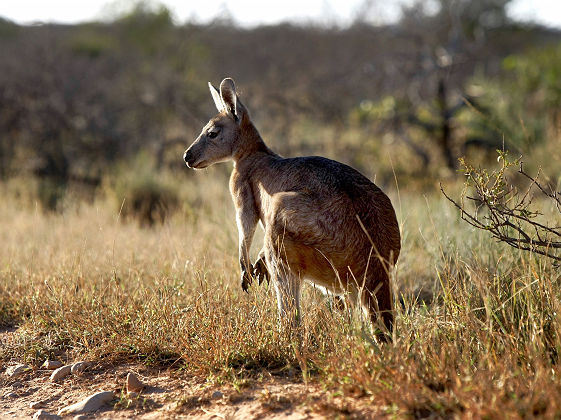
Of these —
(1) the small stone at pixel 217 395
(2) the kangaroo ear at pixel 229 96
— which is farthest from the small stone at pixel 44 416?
(2) the kangaroo ear at pixel 229 96

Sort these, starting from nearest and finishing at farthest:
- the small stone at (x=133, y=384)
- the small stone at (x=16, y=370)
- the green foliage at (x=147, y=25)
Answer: the small stone at (x=133, y=384) → the small stone at (x=16, y=370) → the green foliage at (x=147, y=25)

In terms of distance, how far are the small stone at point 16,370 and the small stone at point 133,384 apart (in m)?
0.87

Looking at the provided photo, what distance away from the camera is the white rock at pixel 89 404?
3.31 metres

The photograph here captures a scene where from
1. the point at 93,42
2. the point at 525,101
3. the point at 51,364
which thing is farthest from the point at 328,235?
the point at 93,42

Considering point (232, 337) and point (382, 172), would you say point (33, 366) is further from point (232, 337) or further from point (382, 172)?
point (382, 172)

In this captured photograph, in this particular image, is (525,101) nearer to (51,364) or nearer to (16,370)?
(51,364)

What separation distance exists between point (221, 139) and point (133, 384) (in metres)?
2.08

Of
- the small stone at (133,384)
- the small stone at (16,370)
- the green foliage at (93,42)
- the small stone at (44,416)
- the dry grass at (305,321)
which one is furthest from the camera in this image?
the green foliage at (93,42)

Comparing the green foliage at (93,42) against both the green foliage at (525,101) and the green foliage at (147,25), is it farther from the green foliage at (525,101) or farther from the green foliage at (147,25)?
the green foliage at (525,101)

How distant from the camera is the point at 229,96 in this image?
4.73 meters

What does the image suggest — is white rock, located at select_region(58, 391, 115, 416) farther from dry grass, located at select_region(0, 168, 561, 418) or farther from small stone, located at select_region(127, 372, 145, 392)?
dry grass, located at select_region(0, 168, 561, 418)

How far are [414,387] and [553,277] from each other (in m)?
1.62

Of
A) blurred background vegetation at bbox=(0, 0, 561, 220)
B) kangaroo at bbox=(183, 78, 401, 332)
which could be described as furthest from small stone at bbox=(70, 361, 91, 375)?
blurred background vegetation at bbox=(0, 0, 561, 220)

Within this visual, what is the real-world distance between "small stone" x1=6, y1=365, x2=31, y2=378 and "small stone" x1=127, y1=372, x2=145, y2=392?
87 cm
